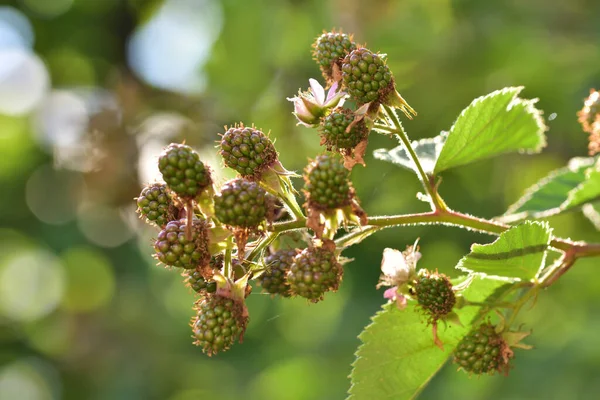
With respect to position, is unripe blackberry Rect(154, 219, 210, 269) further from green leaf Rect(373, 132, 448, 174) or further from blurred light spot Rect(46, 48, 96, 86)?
blurred light spot Rect(46, 48, 96, 86)

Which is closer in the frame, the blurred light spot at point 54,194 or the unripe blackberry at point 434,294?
the unripe blackberry at point 434,294

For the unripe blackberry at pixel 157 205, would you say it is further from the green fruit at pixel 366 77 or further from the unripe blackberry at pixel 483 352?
the unripe blackberry at pixel 483 352

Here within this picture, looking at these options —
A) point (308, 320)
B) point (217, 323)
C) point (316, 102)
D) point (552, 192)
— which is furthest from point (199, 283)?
point (308, 320)

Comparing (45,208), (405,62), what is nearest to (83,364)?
(45,208)

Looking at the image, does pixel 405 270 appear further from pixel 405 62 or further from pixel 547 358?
pixel 405 62

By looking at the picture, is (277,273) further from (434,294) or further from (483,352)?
(483,352)

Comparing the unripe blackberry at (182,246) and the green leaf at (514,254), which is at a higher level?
the unripe blackberry at (182,246)

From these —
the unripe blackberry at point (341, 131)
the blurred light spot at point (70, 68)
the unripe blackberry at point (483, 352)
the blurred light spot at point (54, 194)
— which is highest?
the blurred light spot at point (70, 68)

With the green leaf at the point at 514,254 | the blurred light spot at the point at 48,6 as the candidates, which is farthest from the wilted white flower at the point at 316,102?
the blurred light spot at the point at 48,6
